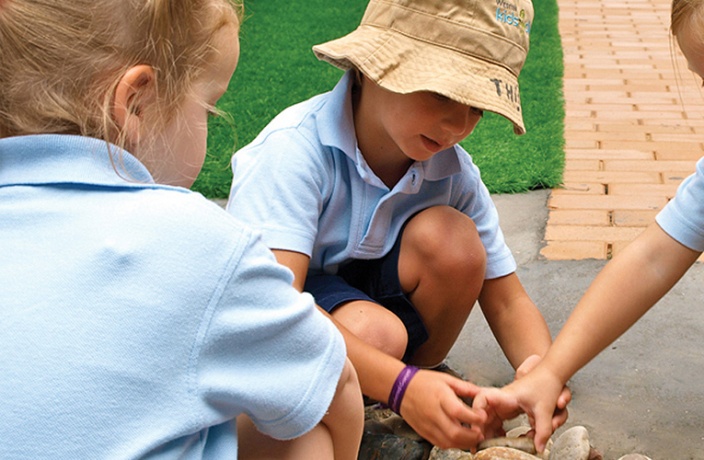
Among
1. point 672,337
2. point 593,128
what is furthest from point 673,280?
point 593,128

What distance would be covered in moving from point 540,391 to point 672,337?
0.73 metres

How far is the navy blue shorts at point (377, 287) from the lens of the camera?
222cm

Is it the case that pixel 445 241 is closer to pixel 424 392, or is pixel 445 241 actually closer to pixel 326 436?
pixel 424 392

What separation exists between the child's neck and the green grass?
17.3 inches

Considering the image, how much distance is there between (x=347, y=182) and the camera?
87.0 inches

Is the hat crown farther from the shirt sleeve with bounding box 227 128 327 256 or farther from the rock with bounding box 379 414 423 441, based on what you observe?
the rock with bounding box 379 414 423 441

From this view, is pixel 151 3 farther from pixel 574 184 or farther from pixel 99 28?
pixel 574 184

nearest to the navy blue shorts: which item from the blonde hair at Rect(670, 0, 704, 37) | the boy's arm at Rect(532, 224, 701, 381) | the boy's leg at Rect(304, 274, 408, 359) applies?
the boy's leg at Rect(304, 274, 408, 359)

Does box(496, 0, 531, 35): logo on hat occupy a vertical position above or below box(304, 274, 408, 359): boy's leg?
above

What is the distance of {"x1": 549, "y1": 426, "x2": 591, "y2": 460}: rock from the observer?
6.47ft

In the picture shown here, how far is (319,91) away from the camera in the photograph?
504 cm

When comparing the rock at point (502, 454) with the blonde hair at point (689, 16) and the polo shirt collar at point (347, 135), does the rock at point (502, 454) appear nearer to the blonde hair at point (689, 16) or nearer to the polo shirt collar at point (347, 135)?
the polo shirt collar at point (347, 135)

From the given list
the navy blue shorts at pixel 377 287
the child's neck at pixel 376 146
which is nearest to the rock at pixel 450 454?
the navy blue shorts at pixel 377 287

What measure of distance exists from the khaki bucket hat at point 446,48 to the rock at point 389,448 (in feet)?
2.44
